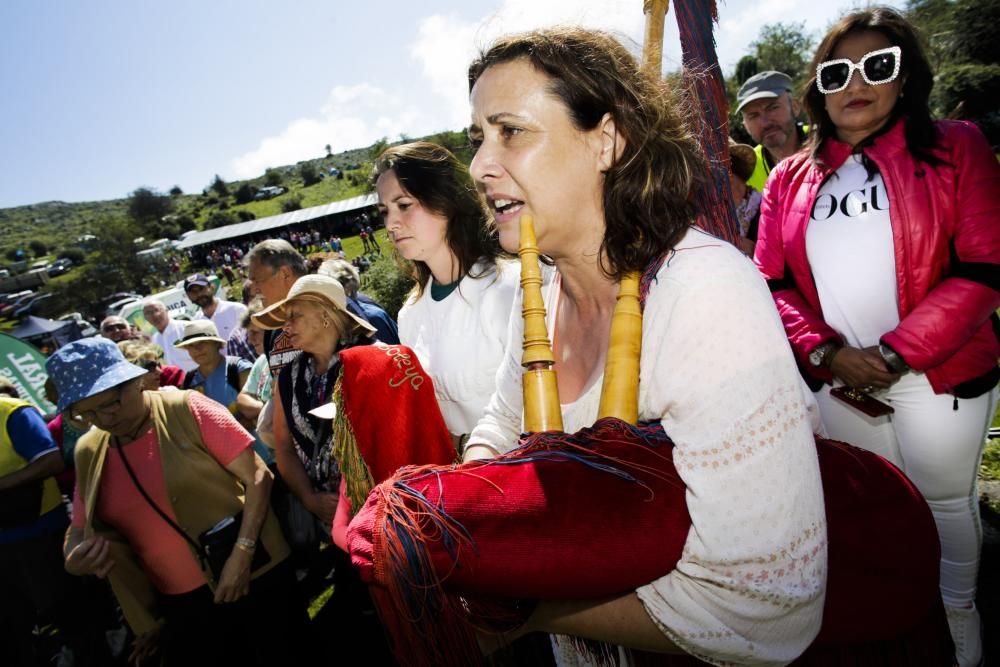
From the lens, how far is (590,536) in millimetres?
944

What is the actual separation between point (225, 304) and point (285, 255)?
3968mm

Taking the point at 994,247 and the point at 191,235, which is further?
the point at 191,235

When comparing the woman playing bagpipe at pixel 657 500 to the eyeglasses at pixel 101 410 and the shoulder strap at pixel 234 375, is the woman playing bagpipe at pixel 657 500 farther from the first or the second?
the shoulder strap at pixel 234 375

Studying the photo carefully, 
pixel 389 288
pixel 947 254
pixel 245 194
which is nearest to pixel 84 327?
pixel 389 288

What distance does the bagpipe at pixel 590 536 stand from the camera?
96 cm

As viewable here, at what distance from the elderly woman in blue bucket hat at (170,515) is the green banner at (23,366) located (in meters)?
6.43

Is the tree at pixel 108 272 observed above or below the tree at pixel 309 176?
below

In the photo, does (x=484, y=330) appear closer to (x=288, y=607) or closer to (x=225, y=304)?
(x=288, y=607)

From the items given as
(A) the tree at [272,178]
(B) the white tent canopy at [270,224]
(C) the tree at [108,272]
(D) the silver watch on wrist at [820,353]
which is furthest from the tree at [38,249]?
(D) the silver watch on wrist at [820,353]

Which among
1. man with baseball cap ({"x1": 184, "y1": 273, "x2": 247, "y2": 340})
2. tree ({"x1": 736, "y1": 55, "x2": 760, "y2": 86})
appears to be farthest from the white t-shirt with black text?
tree ({"x1": 736, "y1": 55, "x2": 760, "y2": 86})

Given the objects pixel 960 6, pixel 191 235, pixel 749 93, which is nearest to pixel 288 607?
pixel 749 93

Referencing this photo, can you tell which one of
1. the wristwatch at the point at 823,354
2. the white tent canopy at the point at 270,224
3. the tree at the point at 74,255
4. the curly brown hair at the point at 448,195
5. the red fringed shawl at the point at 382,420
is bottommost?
the wristwatch at the point at 823,354

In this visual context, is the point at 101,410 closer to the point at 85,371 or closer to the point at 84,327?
the point at 85,371

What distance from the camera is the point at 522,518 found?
0.95 metres
